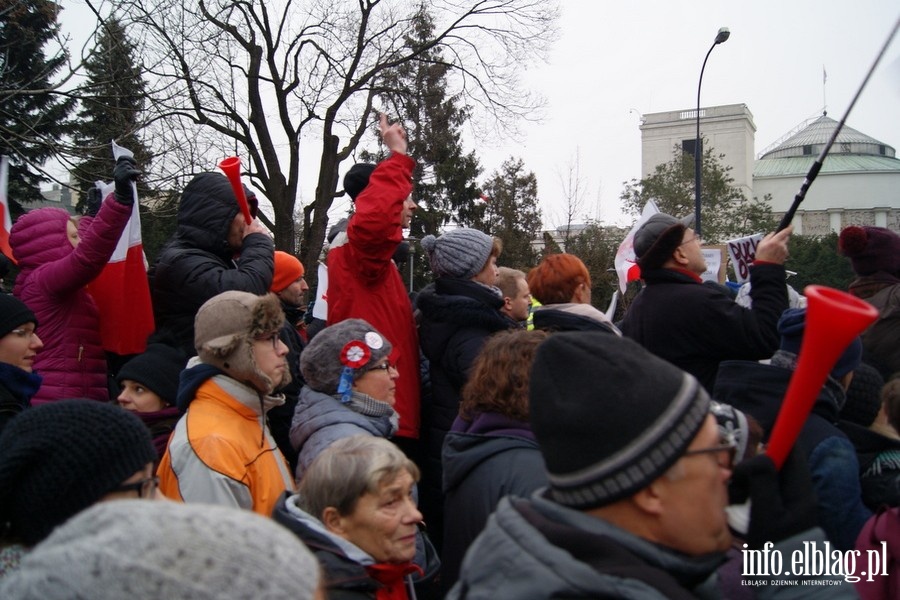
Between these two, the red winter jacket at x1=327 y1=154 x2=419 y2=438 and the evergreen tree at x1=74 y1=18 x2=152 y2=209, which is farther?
the evergreen tree at x1=74 y1=18 x2=152 y2=209

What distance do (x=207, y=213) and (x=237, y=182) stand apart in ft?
0.77

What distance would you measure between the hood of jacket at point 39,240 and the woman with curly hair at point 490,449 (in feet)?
8.76

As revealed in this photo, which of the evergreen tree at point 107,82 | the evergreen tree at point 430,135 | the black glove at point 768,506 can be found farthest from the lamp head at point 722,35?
the black glove at point 768,506

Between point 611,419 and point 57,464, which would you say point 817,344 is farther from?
point 57,464

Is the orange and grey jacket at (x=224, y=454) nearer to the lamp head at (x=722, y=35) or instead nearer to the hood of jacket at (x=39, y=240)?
the hood of jacket at (x=39, y=240)

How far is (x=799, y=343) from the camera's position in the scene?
10.2 ft

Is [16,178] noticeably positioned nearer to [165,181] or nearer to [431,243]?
[165,181]

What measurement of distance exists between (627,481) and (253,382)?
2073mm

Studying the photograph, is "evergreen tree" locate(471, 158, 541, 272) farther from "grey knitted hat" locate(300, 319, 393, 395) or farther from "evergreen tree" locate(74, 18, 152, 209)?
"grey knitted hat" locate(300, 319, 393, 395)

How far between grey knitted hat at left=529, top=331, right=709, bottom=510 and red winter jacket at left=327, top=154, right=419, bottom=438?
2520mm

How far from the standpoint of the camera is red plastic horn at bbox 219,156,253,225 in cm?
414

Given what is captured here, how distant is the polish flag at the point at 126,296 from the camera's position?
413 cm

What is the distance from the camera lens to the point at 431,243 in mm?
4609

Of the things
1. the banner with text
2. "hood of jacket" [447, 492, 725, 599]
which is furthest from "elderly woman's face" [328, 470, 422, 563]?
the banner with text
